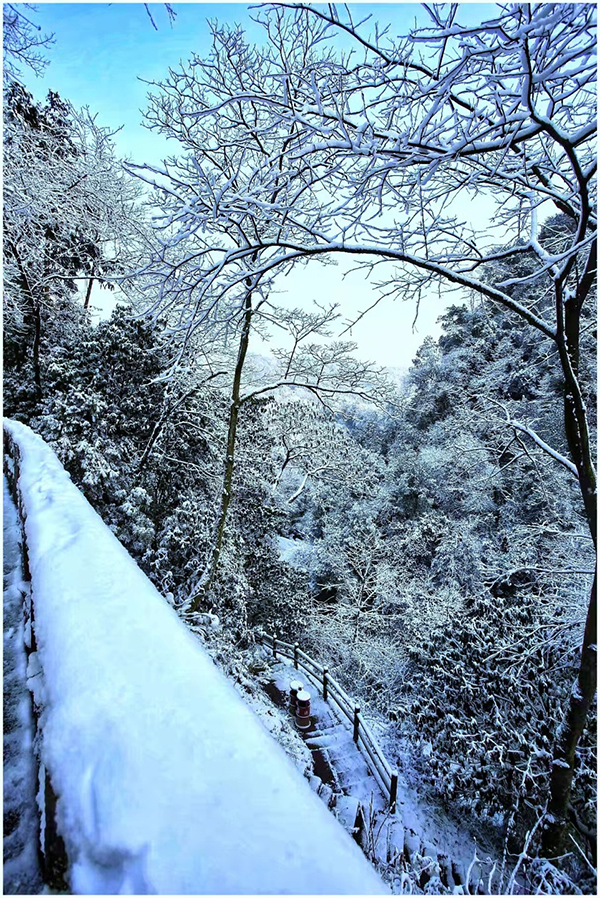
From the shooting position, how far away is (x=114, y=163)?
8531 millimetres

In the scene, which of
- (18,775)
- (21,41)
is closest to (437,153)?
(18,775)


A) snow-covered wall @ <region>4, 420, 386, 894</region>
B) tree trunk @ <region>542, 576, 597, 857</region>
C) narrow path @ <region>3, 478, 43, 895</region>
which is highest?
snow-covered wall @ <region>4, 420, 386, 894</region>

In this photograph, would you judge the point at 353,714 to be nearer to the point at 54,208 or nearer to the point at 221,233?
the point at 221,233

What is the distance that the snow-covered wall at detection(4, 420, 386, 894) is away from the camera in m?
0.72

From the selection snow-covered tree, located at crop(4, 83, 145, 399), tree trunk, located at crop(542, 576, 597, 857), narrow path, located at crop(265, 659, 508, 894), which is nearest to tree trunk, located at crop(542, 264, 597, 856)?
tree trunk, located at crop(542, 576, 597, 857)

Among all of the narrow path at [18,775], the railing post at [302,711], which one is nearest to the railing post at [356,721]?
the railing post at [302,711]

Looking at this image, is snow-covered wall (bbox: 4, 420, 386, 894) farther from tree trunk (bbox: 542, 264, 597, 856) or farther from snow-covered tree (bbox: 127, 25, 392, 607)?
tree trunk (bbox: 542, 264, 597, 856)

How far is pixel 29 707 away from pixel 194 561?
4.83 meters

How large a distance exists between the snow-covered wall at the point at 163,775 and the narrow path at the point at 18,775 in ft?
0.83

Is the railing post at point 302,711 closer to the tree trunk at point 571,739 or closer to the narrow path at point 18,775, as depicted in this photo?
the tree trunk at point 571,739

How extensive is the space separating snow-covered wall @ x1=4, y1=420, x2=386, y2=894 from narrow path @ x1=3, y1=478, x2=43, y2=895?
0.83ft

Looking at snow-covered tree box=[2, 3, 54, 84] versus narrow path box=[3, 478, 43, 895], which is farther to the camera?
snow-covered tree box=[2, 3, 54, 84]

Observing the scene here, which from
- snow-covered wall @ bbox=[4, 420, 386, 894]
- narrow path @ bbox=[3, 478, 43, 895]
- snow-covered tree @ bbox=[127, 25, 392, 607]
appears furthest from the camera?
snow-covered tree @ bbox=[127, 25, 392, 607]

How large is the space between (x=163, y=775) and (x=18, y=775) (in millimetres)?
845
